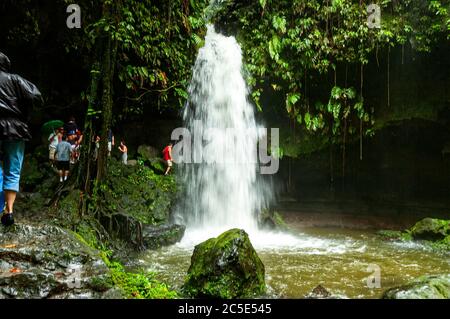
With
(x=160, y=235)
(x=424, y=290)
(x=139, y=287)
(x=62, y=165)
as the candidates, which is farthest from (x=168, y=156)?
(x=424, y=290)

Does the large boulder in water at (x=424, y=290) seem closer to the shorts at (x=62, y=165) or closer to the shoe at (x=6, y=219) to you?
the shoe at (x=6, y=219)

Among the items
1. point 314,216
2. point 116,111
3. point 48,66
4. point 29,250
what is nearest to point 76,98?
point 48,66

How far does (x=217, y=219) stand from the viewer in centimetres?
1232

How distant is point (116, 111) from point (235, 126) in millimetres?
4161

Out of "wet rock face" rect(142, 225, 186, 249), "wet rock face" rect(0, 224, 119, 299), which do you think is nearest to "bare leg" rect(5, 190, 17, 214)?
"wet rock face" rect(0, 224, 119, 299)

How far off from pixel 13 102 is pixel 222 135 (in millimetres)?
8999

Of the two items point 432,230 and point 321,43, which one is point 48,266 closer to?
point 432,230

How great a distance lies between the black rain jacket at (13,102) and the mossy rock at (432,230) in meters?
10.5

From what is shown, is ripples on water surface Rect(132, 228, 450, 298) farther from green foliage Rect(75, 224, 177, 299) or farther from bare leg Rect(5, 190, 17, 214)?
bare leg Rect(5, 190, 17, 214)

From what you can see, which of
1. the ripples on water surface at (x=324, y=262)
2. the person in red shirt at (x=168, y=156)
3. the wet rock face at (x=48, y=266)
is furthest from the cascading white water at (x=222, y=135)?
the wet rock face at (x=48, y=266)

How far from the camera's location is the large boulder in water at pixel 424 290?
4.93 meters

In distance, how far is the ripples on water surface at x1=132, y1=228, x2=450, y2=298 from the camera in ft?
21.2

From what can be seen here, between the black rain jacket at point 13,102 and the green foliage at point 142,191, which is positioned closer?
the black rain jacket at point 13,102
